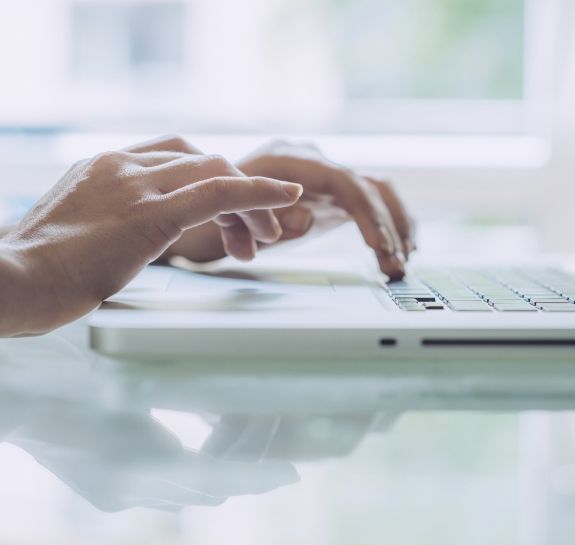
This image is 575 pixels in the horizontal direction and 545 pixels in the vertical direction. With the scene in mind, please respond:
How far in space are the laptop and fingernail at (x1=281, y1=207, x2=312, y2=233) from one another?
0.16m


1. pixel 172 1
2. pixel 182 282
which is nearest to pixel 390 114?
pixel 172 1

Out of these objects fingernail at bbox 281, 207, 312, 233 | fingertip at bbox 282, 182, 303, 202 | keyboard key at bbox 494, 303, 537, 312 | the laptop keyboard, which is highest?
fingertip at bbox 282, 182, 303, 202

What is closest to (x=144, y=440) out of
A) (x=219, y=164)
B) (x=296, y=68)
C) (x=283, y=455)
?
(x=283, y=455)

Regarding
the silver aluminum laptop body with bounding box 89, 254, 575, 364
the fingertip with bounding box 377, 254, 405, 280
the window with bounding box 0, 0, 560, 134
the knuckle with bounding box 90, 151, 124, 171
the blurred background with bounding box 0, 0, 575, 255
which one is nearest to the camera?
the silver aluminum laptop body with bounding box 89, 254, 575, 364

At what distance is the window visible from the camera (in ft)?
6.60

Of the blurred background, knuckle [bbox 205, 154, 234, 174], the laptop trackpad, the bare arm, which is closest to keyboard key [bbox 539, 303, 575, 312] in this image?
the laptop trackpad

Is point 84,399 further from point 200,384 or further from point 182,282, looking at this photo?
point 182,282

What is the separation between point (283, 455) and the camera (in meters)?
0.35

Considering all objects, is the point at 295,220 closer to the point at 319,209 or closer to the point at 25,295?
the point at 319,209

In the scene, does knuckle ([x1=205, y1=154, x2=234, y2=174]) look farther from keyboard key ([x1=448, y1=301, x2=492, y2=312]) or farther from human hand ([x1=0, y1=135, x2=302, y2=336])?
keyboard key ([x1=448, y1=301, x2=492, y2=312])

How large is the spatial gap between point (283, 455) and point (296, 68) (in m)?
1.94

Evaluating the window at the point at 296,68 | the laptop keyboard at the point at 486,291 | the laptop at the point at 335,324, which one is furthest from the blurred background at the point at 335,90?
the laptop at the point at 335,324

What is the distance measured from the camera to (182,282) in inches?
26.8

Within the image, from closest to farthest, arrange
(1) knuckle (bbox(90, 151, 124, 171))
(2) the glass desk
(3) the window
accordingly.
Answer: (2) the glass desk → (1) knuckle (bbox(90, 151, 124, 171)) → (3) the window
